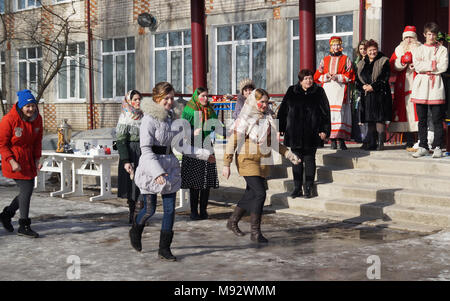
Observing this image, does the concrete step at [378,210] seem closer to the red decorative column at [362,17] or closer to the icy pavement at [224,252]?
the icy pavement at [224,252]

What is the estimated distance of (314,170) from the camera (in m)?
9.81

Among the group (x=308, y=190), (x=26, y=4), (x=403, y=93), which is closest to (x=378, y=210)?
Answer: (x=308, y=190)

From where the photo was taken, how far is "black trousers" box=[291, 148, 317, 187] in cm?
970

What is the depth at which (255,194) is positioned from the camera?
25.3 ft

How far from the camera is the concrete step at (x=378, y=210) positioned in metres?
8.43

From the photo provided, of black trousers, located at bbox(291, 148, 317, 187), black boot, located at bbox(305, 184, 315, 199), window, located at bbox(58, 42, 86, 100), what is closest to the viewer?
black trousers, located at bbox(291, 148, 317, 187)

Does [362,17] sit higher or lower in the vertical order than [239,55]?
higher

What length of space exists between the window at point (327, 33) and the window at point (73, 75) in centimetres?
762

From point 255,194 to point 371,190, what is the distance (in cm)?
236

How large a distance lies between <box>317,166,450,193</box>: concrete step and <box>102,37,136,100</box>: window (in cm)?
1040

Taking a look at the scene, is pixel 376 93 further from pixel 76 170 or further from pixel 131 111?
pixel 76 170

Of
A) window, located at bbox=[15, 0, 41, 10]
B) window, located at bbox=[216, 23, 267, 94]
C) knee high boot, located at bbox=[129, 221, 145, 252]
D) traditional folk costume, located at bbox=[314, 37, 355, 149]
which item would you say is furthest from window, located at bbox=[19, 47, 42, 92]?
knee high boot, located at bbox=[129, 221, 145, 252]

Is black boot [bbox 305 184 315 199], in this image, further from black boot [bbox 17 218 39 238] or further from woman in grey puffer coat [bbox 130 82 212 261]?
black boot [bbox 17 218 39 238]

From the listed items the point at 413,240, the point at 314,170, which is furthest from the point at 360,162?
the point at 413,240
